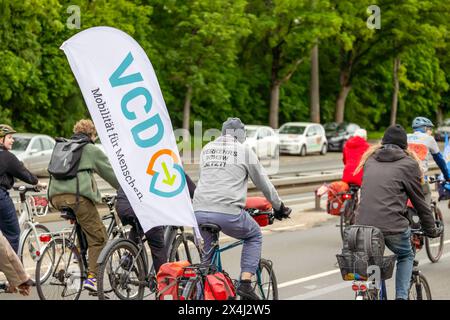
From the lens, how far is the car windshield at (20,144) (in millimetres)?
28677

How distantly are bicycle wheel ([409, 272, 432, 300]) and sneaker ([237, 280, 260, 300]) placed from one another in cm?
118

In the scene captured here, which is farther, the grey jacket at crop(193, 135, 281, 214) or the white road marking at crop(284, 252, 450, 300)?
the white road marking at crop(284, 252, 450, 300)

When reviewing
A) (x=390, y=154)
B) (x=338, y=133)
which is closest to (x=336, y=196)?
(x=390, y=154)

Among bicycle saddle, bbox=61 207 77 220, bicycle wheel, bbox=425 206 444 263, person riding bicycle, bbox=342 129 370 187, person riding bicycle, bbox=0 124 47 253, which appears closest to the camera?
bicycle saddle, bbox=61 207 77 220

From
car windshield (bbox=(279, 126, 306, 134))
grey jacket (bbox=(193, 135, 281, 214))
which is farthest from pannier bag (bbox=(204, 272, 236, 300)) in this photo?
car windshield (bbox=(279, 126, 306, 134))

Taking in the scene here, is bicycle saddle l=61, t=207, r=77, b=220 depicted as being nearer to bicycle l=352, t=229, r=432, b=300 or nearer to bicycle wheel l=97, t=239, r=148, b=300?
bicycle wheel l=97, t=239, r=148, b=300

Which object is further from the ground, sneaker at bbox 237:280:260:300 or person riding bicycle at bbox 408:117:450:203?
person riding bicycle at bbox 408:117:450:203

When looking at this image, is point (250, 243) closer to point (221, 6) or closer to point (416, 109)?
point (221, 6)

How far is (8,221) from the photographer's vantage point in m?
9.51

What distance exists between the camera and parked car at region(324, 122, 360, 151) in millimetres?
47125

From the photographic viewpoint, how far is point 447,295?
31.4ft

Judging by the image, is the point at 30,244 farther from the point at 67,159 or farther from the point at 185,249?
the point at 185,249

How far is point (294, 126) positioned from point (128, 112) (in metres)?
37.5

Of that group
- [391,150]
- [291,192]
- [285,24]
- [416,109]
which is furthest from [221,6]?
[391,150]
